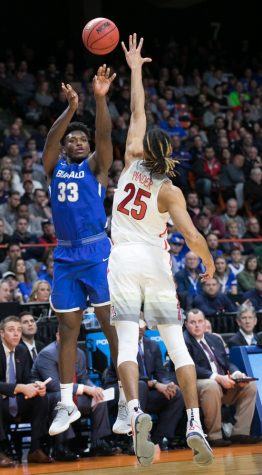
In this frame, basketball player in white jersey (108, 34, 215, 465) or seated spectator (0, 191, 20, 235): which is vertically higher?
seated spectator (0, 191, 20, 235)

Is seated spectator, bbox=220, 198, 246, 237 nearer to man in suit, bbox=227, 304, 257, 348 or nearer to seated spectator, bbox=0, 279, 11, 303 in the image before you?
man in suit, bbox=227, 304, 257, 348

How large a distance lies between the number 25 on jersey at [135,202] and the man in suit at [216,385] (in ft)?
14.7

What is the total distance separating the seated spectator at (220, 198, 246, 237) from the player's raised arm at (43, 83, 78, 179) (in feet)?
32.0

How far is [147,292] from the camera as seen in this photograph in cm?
720

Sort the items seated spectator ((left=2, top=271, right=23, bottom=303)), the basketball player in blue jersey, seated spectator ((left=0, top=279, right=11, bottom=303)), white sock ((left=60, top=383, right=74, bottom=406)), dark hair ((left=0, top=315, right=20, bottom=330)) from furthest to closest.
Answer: seated spectator ((left=2, top=271, right=23, bottom=303)) → seated spectator ((left=0, top=279, right=11, bottom=303)) → dark hair ((left=0, top=315, right=20, bottom=330)) → white sock ((left=60, top=383, right=74, bottom=406)) → the basketball player in blue jersey

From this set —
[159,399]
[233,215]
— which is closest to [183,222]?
[159,399]

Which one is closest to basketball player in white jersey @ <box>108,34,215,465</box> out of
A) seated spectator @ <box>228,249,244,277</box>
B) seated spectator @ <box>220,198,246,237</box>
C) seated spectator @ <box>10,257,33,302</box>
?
seated spectator @ <box>10,257,33,302</box>

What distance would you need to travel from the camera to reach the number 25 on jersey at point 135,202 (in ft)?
23.5

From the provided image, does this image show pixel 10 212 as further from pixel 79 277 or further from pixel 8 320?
pixel 79 277

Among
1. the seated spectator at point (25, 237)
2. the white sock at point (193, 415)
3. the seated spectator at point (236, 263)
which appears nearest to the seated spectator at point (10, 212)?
the seated spectator at point (25, 237)

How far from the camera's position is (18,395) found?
10.5 metres

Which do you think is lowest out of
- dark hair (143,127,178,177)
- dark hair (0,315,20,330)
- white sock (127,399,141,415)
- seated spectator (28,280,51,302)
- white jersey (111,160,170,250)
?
white sock (127,399,141,415)

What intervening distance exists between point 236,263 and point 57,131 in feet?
27.0

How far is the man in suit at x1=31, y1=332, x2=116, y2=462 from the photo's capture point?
1055 centimetres
